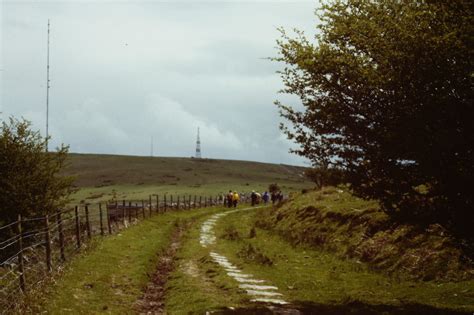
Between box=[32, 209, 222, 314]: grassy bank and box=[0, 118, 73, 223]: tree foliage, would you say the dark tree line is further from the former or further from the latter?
box=[32, 209, 222, 314]: grassy bank

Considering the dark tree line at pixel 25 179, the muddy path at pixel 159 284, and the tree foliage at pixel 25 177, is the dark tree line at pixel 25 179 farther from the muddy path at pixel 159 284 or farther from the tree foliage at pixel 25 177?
the muddy path at pixel 159 284

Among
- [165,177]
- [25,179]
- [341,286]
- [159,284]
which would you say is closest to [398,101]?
[341,286]

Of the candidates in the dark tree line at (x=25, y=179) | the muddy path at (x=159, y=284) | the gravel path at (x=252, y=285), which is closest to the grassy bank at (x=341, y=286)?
the gravel path at (x=252, y=285)

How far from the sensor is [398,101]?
38.8 feet

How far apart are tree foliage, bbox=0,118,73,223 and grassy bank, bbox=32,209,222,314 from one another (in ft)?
27.4

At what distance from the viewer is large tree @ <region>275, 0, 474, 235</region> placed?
10.8 metres

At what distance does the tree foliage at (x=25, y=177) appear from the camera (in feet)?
109

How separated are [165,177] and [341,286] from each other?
13442cm

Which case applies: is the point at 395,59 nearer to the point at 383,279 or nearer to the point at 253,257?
the point at 383,279

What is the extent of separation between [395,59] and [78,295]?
10935 mm

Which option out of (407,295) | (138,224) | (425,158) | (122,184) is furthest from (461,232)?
(122,184)

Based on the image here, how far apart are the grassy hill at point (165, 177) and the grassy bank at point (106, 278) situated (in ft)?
259

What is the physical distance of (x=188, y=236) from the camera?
33031 mm

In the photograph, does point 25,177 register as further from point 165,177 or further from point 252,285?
point 165,177
